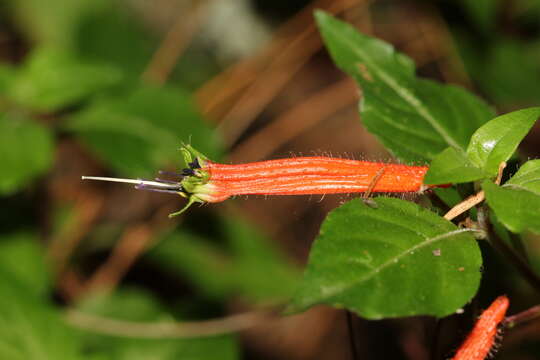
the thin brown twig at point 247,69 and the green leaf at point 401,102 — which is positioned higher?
the thin brown twig at point 247,69

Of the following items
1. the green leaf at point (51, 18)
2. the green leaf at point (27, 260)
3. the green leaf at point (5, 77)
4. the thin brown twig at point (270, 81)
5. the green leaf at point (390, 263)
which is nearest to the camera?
the green leaf at point (390, 263)

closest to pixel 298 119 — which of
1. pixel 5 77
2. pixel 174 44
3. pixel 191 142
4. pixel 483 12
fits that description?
pixel 174 44

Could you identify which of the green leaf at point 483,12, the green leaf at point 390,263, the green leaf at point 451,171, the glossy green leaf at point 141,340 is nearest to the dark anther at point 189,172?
the green leaf at point 390,263

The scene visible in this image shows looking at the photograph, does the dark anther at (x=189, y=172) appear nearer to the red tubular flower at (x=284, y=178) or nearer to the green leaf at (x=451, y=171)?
the red tubular flower at (x=284, y=178)

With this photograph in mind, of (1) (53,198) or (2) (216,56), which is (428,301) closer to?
(1) (53,198)

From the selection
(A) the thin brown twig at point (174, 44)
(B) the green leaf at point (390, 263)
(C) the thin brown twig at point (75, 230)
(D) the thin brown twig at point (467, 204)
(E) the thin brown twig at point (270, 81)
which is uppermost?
(A) the thin brown twig at point (174, 44)

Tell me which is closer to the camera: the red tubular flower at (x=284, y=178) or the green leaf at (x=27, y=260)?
the red tubular flower at (x=284, y=178)

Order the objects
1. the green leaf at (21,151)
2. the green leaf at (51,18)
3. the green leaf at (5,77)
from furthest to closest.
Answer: the green leaf at (51,18), the green leaf at (5,77), the green leaf at (21,151)

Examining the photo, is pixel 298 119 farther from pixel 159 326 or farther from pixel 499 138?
pixel 499 138
